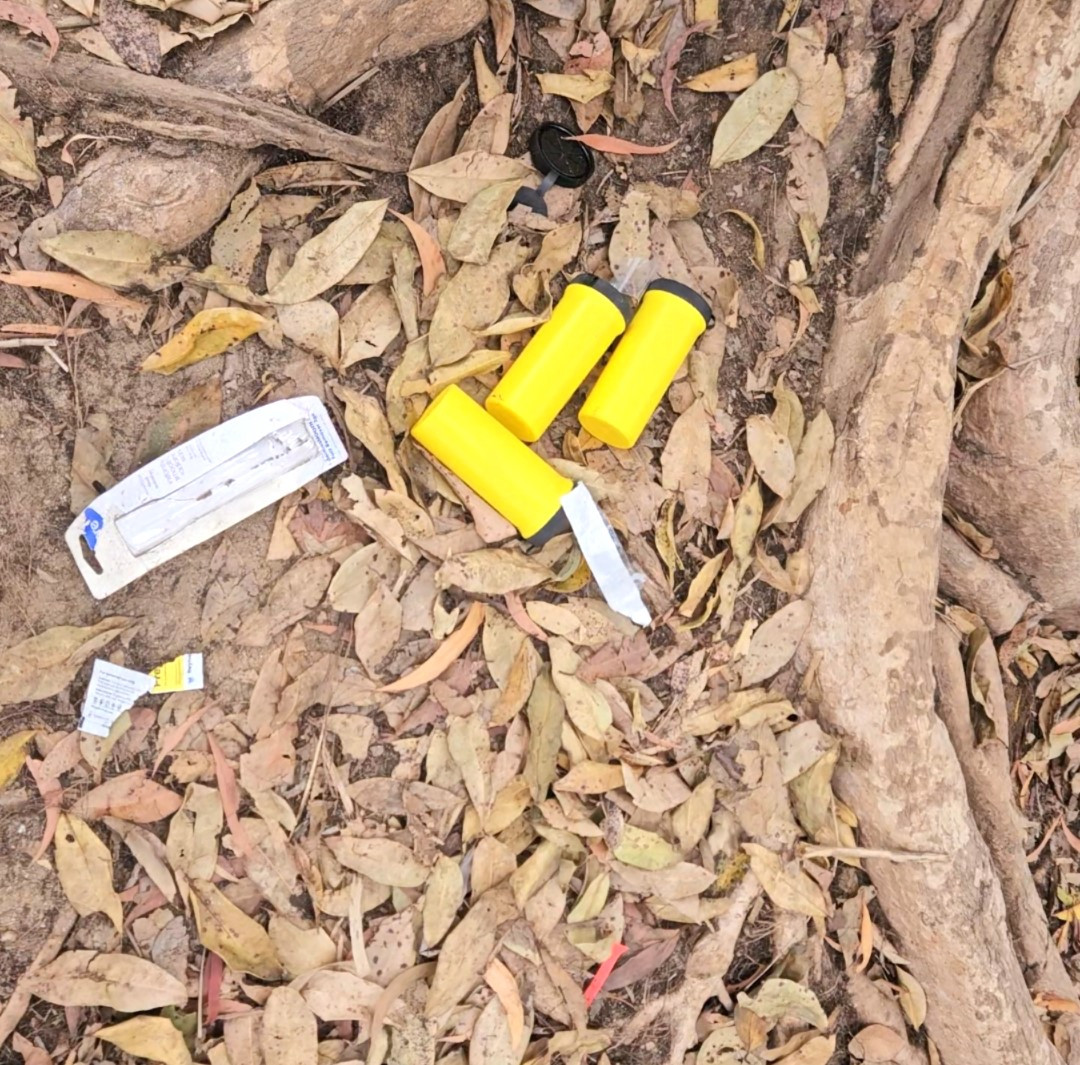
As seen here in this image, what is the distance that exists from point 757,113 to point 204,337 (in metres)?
1.23

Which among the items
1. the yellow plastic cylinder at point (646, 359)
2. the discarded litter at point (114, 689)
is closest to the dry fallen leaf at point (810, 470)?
the yellow plastic cylinder at point (646, 359)

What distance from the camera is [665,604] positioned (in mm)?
1853

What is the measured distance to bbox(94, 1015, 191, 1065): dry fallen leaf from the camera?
5.13ft

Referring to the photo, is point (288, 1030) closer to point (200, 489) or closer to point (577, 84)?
point (200, 489)

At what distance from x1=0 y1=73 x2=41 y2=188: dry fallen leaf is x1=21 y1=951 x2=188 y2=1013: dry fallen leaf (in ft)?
4.44

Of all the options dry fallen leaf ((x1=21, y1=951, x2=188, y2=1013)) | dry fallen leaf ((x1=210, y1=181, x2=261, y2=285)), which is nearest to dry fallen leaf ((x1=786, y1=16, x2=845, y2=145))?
dry fallen leaf ((x1=210, y1=181, x2=261, y2=285))

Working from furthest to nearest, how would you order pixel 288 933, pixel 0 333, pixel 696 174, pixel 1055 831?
pixel 1055 831 → pixel 696 174 → pixel 288 933 → pixel 0 333

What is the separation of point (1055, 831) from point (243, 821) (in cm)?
209

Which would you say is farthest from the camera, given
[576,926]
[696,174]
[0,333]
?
[696,174]

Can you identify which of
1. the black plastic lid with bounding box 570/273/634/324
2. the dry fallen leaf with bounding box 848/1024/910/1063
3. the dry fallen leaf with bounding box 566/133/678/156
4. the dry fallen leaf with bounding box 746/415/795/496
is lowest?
the dry fallen leaf with bounding box 848/1024/910/1063

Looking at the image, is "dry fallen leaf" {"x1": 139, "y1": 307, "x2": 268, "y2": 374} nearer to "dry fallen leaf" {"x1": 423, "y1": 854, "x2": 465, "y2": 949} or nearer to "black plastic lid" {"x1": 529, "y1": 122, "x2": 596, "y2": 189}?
"black plastic lid" {"x1": 529, "y1": 122, "x2": 596, "y2": 189}

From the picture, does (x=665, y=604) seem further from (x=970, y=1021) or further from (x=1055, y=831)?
(x=1055, y=831)

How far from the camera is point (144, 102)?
1.52 m

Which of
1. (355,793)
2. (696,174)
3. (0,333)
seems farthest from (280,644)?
(696,174)
